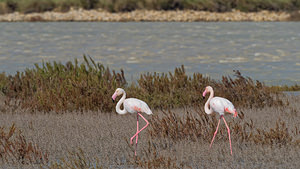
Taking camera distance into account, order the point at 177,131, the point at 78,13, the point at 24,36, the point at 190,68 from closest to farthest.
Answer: the point at 177,131 < the point at 190,68 < the point at 24,36 < the point at 78,13

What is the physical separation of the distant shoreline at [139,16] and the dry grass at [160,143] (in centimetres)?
6123

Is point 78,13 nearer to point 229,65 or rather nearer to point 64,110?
point 229,65

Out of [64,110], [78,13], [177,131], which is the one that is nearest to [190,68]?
[64,110]

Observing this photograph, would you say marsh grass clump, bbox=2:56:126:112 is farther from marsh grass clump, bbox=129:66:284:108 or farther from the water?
the water

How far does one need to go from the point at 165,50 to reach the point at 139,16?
119 feet

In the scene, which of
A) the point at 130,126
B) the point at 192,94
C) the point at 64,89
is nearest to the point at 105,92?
the point at 64,89

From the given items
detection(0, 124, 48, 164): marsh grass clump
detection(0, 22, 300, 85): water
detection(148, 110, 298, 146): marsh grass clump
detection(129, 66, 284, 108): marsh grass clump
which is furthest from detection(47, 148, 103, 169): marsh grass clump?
detection(0, 22, 300, 85): water

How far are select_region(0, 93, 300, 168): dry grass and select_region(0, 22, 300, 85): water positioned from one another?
9.80 metres

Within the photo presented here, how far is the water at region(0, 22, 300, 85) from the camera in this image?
2435 centimetres

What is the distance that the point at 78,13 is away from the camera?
235 ft

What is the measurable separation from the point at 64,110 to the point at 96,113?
2.44 ft

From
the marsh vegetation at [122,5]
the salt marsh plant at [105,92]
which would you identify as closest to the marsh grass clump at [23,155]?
the salt marsh plant at [105,92]

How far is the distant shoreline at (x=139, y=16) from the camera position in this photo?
71.3m

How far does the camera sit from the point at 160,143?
28.3 ft
